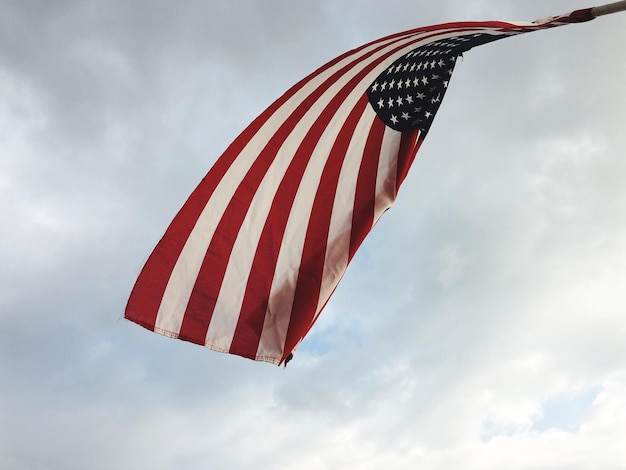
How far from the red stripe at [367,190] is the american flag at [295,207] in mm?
20

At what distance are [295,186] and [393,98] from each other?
2543 mm

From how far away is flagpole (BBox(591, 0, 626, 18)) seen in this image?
314 inches

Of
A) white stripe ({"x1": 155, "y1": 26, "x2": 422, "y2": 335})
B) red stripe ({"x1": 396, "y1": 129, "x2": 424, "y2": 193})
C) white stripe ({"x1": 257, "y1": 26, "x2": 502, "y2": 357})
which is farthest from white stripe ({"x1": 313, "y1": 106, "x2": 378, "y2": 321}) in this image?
white stripe ({"x1": 155, "y1": 26, "x2": 422, "y2": 335})

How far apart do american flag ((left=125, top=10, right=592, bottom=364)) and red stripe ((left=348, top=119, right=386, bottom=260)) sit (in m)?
0.02

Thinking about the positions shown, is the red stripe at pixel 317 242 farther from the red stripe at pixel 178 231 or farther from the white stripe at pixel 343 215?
the red stripe at pixel 178 231

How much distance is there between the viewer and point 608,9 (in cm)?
816

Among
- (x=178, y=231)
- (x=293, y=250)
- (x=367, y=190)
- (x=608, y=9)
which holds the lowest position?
(x=608, y=9)

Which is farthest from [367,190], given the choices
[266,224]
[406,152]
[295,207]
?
[266,224]

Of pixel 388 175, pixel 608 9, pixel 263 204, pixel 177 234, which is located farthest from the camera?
pixel 263 204

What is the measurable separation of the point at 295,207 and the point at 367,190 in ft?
4.90

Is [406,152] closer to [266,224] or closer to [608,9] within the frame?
[266,224]

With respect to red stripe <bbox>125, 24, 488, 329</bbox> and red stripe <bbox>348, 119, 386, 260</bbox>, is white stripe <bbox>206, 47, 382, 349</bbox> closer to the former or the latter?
red stripe <bbox>125, 24, 488, 329</bbox>

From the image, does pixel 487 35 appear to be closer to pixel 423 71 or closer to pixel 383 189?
pixel 423 71

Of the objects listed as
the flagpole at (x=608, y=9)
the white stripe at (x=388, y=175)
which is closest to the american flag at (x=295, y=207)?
the white stripe at (x=388, y=175)
